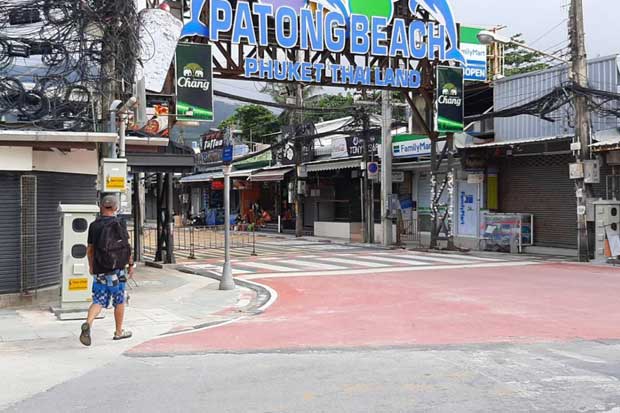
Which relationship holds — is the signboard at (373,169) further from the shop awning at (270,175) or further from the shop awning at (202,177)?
the shop awning at (202,177)

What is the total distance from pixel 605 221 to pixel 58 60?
50.9 feet

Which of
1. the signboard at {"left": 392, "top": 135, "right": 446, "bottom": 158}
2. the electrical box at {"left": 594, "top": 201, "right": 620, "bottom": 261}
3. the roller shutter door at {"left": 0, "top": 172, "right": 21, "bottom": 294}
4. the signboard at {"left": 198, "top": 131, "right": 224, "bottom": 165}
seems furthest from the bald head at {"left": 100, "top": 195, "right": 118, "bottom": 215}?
the signboard at {"left": 198, "top": 131, "right": 224, "bottom": 165}

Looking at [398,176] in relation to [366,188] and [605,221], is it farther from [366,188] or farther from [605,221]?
[605,221]

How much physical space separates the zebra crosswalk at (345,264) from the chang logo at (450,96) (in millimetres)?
5697

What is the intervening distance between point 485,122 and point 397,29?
5740mm

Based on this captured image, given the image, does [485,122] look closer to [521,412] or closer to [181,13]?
[181,13]

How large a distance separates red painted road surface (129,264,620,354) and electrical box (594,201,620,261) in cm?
320

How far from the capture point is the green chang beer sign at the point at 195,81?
64.3 feet

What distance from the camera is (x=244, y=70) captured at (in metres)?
21.6

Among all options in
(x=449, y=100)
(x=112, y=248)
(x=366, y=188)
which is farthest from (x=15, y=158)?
(x=366, y=188)

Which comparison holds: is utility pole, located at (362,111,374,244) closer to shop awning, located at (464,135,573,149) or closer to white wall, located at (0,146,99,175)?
shop awning, located at (464,135,573,149)

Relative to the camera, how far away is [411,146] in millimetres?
29000

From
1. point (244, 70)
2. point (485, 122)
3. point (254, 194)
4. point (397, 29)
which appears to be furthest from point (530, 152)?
point (254, 194)

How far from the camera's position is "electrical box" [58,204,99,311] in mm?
10797
